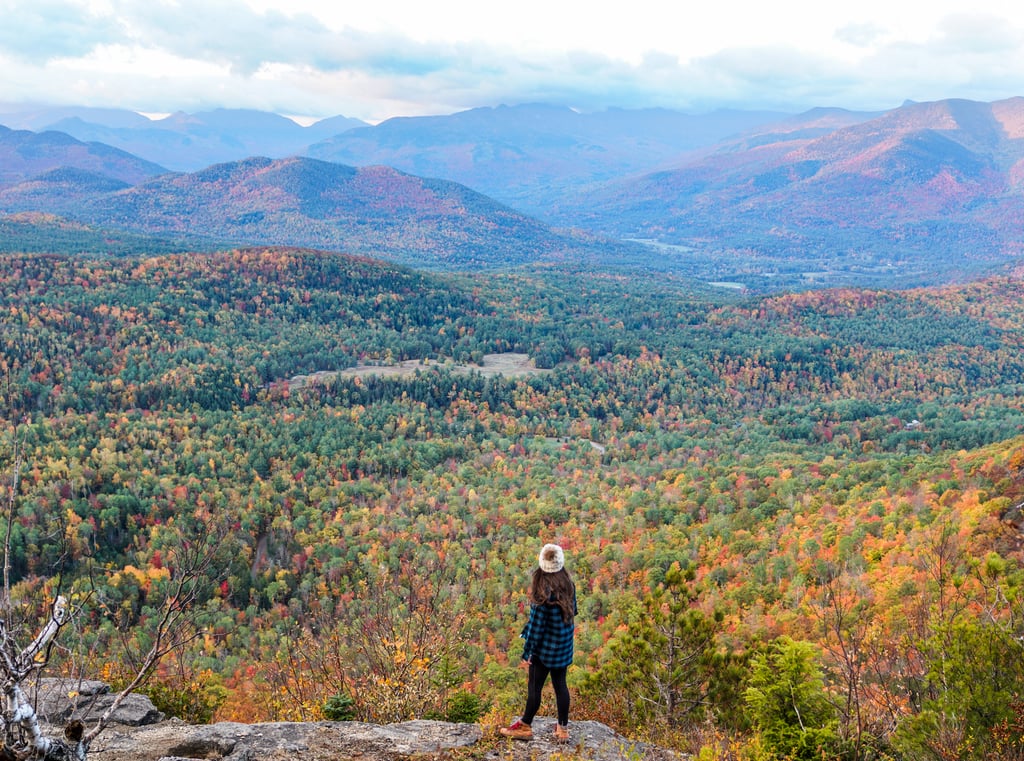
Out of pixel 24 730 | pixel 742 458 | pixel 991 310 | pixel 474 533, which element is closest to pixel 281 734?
pixel 24 730

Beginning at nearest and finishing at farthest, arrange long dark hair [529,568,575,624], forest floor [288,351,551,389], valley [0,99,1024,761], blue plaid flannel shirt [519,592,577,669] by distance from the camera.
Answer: long dark hair [529,568,575,624]
blue plaid flannel shirt [519,592,577,669]
valley [0,99,1024,761]
forest floor [288,351,551,389]

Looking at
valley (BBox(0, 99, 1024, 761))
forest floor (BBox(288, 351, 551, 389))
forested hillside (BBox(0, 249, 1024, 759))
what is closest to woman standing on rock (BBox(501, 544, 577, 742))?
valley (BBox(0, 99, 1024, 761))

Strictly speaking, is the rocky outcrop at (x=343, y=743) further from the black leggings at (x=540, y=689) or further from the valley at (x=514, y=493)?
the valley at (x=514, y=493)

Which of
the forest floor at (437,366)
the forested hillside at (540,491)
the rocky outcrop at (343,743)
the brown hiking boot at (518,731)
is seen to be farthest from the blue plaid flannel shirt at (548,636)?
the forest floor at (437,366)

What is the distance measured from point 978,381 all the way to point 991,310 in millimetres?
46872

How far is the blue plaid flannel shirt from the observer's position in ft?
35.8

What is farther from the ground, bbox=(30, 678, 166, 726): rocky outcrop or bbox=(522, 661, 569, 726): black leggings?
bbox=(522, 661, 569, 726): black leggings

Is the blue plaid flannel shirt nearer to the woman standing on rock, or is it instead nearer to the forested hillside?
the woman standing on rock

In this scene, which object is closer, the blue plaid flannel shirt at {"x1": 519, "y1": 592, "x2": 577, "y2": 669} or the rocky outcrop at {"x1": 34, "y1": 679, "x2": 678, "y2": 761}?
the rocky outcrop at {"x1": 34, "y1": 679, "x2": 678, "y2": 761}

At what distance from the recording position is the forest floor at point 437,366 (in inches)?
4518

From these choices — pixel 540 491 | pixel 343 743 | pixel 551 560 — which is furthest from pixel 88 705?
pixel 540 491

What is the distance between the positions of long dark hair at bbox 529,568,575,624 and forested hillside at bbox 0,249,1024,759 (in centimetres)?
282

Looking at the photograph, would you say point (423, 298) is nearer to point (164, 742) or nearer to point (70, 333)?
point (70, 333)

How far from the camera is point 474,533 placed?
5519 cm
